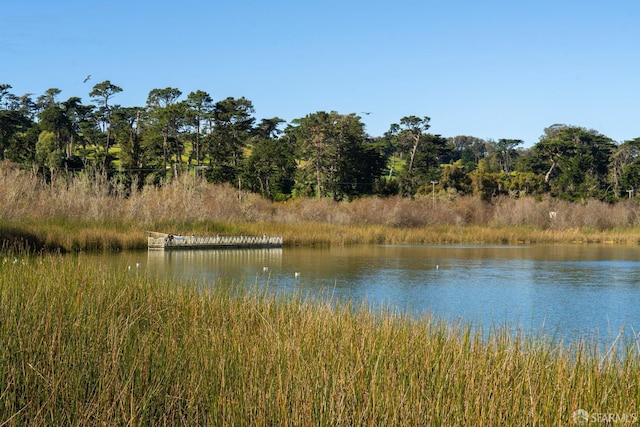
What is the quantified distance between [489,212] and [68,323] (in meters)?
46.7

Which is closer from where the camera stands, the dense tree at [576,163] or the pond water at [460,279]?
the pond water at [460,279]

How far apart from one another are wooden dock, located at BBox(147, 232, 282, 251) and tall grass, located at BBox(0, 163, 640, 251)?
638 millimetres

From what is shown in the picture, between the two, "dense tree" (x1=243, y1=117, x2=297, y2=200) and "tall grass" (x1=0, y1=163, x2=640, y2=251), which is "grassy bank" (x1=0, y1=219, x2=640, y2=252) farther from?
"dense tree" (x1=243, y1=117, x2=297, y2=200)

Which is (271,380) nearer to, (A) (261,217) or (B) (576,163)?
(A) (261,217)

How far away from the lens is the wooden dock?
1069 inches

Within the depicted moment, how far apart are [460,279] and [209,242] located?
13.7 meters

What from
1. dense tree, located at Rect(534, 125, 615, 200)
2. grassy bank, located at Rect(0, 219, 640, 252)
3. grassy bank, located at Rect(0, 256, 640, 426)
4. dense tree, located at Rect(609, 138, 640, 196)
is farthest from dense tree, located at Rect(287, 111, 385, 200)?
grassy bank, located at Rect(0, 256, 640, 426)

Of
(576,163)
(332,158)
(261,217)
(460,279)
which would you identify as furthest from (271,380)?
(576,163)

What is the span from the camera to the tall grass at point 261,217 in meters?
24.2

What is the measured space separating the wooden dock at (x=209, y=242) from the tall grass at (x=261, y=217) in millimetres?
638

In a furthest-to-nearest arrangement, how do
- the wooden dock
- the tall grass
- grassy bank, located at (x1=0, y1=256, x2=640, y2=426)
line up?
the wooden dock < the tall grass < grassy bank, located at (x1=0, y1=256, x2=640, y2=426)

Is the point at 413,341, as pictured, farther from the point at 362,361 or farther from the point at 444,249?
the point at 444,249

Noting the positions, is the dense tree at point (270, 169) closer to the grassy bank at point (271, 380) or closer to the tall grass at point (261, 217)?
the tall grass at point (261, 217)

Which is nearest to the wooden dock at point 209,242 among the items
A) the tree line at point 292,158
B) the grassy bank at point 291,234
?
the grassy bank at point 291,234
